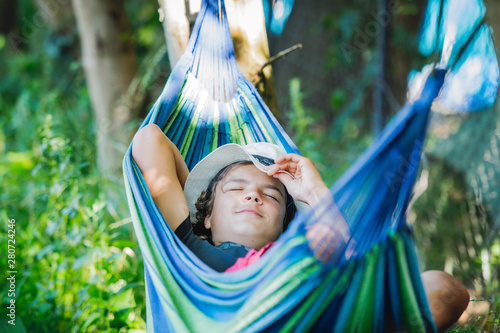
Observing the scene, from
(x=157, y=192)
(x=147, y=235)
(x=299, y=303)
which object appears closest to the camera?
(x=299, y=303)

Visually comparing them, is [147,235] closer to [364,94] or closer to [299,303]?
[299,303]

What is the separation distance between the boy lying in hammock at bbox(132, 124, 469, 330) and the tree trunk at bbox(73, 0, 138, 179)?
1.44 m

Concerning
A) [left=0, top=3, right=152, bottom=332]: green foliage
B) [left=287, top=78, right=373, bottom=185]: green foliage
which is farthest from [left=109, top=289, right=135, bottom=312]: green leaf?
[left=287, top=78, right=373, bottom=185]: green foliage

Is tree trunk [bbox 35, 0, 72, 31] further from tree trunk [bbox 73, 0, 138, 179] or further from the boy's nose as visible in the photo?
the boy's nose

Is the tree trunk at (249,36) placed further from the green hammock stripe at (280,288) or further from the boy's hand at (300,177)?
the green hammock stripe at (280,288)

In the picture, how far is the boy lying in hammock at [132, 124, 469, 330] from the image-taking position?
4.15 feet

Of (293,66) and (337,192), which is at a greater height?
(293,66)

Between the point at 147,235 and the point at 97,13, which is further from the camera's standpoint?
the point at 97,13

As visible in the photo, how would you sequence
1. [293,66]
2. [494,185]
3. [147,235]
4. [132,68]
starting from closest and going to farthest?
[147,235] < [494,185] < [132,68] < [293,66]

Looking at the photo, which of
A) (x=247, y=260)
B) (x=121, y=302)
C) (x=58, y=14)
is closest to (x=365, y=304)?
(x=247, y=260)

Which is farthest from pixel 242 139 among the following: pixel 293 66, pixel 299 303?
pixel 293 66

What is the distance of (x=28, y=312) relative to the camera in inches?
69.2

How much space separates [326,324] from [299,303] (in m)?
0.09

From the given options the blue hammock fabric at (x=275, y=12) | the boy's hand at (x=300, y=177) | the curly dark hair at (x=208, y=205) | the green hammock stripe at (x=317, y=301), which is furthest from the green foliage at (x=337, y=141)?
the green hammock stripe at (x=317, y=301)
